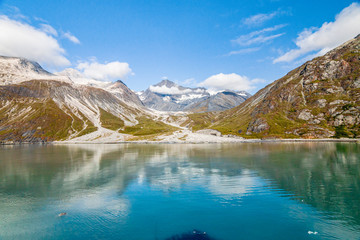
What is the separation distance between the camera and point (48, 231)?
1198 inches

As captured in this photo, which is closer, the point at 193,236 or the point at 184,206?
the point at 193,236

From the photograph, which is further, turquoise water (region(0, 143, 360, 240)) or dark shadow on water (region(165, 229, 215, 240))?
turquoise water (region(0, 143, 360, 240))

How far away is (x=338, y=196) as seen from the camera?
42062 mm

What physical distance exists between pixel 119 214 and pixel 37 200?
20.2 metres

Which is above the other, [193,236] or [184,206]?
[184,206]

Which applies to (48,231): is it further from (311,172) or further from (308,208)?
(311,172)

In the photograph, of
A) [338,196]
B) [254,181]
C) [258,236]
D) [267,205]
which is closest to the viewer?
[258,236]

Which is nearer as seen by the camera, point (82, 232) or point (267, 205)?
point (82, 232)

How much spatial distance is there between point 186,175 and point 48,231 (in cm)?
4013

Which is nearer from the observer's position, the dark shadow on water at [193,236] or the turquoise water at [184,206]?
the dark shadow on water at [193,236]

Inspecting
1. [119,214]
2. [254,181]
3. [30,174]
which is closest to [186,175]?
[254,181]

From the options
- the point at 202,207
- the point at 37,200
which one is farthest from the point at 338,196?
the point at 37,200

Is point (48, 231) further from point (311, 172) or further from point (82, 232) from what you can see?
point (311, 172)

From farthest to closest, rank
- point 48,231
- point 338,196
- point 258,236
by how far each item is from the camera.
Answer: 1. point 338,196
2. point 48,231
3. point 258,236
